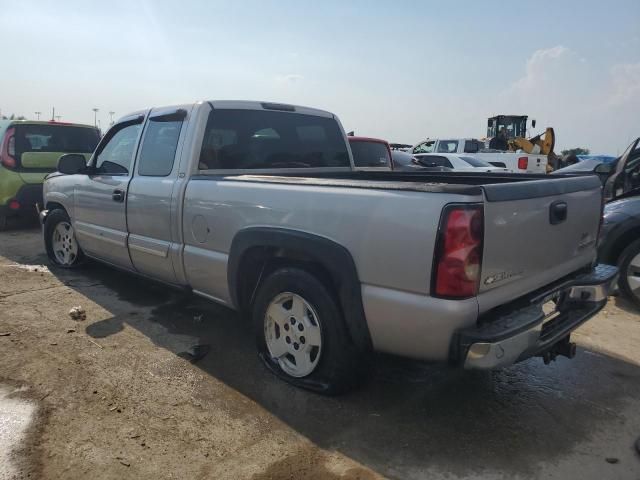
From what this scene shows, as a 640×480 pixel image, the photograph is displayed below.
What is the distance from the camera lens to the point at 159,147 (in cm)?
425

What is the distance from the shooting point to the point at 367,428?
2.87 meters

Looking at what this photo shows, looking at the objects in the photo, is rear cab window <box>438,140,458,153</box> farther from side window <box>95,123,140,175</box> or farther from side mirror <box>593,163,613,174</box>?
side window <box>95,123,140,175</box>

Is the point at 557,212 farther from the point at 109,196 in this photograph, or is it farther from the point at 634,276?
the point at 109,196

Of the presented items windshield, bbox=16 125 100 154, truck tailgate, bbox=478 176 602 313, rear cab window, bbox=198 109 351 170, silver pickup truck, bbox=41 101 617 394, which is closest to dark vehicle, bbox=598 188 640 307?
silver pickup truck, bbox=41 101 617 394

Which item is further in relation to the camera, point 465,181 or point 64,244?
point 64,244

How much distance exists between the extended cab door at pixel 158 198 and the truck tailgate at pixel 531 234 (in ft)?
7.79

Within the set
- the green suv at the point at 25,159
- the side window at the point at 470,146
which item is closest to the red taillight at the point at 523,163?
the side window at the point at 470,146

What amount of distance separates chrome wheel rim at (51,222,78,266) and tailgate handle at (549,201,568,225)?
16.7 ft

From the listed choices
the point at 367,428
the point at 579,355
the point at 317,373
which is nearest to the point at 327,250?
the point at 317,373

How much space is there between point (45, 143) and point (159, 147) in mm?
5274

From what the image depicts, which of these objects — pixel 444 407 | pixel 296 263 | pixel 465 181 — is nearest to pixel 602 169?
pixel 465 181

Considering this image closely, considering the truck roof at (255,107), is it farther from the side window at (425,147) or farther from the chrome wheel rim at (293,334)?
the side window at (425,147)

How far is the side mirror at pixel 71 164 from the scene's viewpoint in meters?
5.08

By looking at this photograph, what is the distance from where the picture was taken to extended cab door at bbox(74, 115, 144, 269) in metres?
4.62
